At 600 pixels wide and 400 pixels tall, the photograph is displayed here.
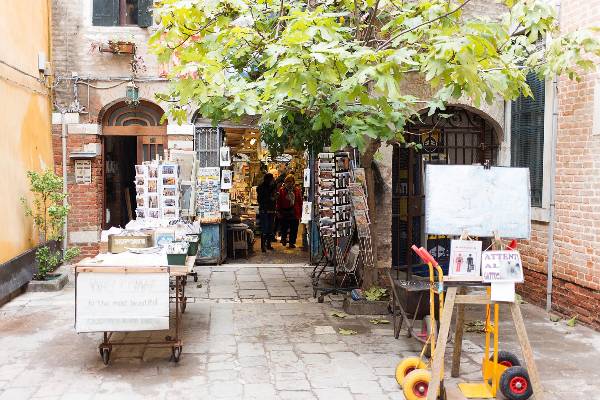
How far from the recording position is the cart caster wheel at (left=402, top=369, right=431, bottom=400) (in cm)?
541

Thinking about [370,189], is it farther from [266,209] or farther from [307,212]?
[266,209]

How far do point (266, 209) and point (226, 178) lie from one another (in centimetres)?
239

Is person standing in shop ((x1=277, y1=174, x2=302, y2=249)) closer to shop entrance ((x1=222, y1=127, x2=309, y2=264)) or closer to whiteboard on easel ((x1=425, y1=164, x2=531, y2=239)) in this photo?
shop entrance ((x1=222, y1=127, x2=309, y2=264))

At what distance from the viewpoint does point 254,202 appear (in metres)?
17.8

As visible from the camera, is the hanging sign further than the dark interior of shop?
No

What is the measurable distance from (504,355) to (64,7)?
9926 millimetres

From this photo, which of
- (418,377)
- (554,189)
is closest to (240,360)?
(418,377)

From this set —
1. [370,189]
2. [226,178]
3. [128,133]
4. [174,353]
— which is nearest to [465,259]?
[174,353]

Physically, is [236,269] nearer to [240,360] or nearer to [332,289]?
[332,289]

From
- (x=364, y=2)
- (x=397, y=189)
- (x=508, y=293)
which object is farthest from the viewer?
(x=397, y=189)

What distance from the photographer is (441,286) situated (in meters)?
5.18

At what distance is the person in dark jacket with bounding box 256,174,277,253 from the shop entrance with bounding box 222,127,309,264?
0.38 ft

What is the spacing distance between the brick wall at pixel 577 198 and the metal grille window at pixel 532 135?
21.3 inches

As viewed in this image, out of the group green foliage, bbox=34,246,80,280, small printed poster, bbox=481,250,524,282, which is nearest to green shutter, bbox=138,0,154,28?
green foliage, bbox=34,246,80,280
